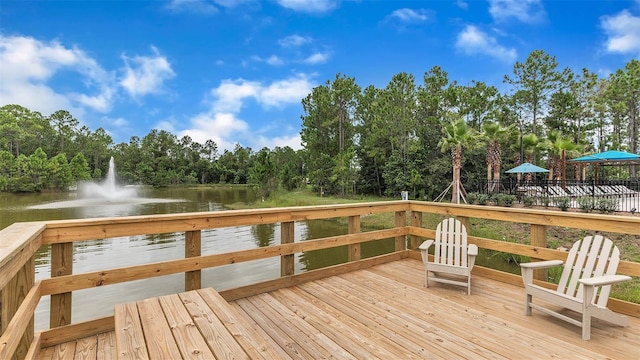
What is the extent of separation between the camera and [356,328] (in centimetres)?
234

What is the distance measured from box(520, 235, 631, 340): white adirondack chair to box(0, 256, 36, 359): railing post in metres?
3.32

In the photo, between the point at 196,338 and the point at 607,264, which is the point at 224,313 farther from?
the point at 607,264

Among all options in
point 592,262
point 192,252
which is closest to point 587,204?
point 592,262

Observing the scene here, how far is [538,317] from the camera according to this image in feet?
8.38

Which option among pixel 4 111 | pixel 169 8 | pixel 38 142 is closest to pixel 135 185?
pixel 38 142

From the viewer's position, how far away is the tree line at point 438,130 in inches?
822

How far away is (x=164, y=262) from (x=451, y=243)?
2794mm

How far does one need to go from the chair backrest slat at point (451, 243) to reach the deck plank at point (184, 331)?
2.63 meters

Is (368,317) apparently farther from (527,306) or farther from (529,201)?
(529,201)

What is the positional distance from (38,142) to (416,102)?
42.9 meters

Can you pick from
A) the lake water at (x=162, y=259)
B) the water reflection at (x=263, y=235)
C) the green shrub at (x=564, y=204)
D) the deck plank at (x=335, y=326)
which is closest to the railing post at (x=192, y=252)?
the deck plank at (x=335, y=326)

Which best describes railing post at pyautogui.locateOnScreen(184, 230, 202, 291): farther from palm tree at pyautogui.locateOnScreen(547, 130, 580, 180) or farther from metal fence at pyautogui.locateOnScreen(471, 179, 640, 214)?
palm tree at pyautogui.locateOnScreen(547, 130, 580, 180)

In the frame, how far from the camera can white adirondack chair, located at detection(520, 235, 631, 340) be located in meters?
2.22

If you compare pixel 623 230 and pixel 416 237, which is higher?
pixel 623 230
